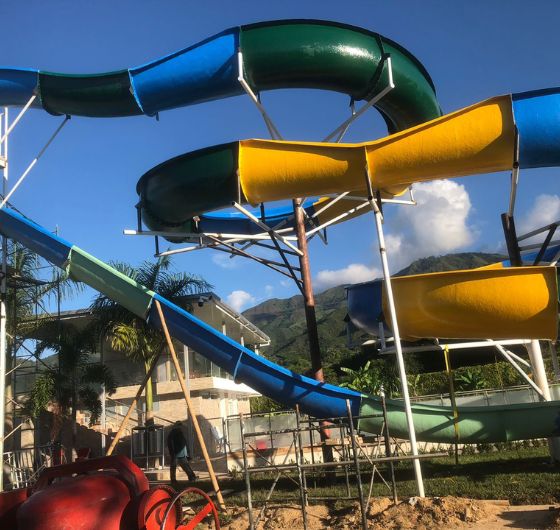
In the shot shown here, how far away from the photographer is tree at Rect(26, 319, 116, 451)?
650 inches

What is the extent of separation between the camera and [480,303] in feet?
30.5

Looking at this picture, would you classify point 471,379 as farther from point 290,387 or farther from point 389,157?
point 389,157

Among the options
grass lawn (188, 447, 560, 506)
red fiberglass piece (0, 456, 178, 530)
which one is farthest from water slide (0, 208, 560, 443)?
red fiberglass piece (0, 456, 178, 530)

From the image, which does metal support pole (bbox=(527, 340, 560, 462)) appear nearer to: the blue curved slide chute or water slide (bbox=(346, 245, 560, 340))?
water slide (bbox=(346, 245, 560, 340))

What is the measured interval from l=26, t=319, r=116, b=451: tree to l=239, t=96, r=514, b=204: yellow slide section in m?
10.1

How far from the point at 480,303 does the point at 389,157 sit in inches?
112

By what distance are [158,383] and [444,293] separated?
15.8 m

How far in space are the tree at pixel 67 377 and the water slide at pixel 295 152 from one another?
5.79m

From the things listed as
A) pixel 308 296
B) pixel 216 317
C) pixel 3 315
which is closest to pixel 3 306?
pixel 3 315

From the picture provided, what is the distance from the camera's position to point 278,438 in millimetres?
18656

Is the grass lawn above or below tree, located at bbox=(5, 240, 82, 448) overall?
below

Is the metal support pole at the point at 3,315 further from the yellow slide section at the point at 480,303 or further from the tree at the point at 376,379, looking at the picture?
the tree at the point at 376,379

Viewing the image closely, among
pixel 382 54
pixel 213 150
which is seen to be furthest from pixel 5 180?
pixel 382 54

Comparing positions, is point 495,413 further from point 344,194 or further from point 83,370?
point 83,370
